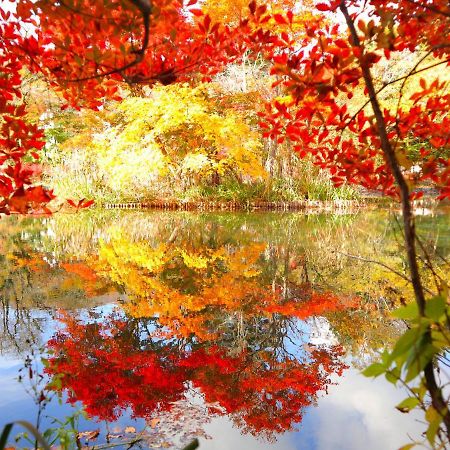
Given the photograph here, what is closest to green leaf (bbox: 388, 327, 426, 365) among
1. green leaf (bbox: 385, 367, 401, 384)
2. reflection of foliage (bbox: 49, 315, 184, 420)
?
green leaf (bbox: 385, 367, 401, 384)

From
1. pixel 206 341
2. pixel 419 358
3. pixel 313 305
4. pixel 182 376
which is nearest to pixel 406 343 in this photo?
pixel 419 358

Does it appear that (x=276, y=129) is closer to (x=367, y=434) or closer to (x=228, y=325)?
(x=367, y=434)

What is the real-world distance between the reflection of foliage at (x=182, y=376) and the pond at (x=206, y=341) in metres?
0.01

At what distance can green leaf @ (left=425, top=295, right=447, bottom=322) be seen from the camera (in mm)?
642

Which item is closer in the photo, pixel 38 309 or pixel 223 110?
pixel 38 309

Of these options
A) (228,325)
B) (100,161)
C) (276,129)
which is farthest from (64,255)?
(100,161)

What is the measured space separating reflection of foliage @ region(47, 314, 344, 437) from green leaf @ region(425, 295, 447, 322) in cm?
183

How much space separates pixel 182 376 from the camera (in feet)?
9.37

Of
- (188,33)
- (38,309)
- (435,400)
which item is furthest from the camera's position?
(38,309)

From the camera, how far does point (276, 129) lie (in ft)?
8.13

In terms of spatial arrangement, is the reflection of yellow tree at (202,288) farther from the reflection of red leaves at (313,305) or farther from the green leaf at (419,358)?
the green leaf at (419,358)

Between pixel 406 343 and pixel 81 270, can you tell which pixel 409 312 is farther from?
pixel 81 270

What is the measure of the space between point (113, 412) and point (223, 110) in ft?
34.0

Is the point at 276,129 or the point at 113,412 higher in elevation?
the point at 276,129
